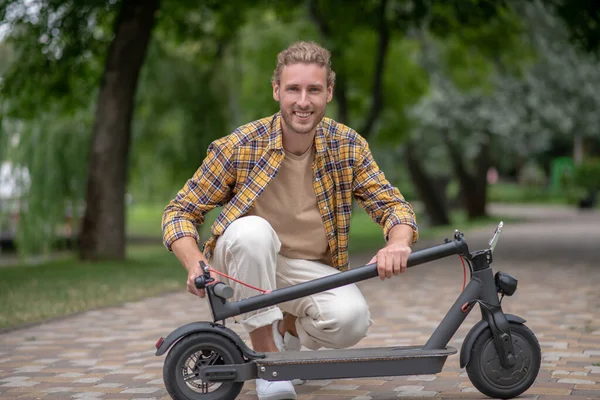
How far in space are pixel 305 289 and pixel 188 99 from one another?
15315mm

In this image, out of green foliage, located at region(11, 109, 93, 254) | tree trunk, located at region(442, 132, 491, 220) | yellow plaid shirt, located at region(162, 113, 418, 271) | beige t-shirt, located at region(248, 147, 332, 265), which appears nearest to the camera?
yellow plaid shirt, located at region(162, 113, 418, 271)

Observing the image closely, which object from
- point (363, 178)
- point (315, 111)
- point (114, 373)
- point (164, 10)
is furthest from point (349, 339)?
point (164, 10)

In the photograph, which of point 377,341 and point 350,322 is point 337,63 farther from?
point 350,322

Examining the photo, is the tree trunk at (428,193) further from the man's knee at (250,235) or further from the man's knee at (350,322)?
the man's knee at (250,235)

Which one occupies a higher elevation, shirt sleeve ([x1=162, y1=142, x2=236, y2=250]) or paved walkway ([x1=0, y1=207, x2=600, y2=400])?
shirt sleeve ([x1=162, y1=142, x2=236, y2=250])

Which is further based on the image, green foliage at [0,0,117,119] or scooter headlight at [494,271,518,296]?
green foliage at [0,0,117,119]

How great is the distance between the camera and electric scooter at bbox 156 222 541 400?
3.70m

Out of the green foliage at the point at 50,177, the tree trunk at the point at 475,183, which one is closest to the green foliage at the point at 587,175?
the tree trunk at the point at 475,183

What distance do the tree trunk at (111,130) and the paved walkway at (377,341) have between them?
12.1 feet

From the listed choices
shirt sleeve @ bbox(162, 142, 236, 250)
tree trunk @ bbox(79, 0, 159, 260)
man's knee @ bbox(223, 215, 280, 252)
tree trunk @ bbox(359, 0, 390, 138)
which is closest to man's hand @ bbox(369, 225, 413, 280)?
man's knee @ bbox(223, 215, 280, 252)

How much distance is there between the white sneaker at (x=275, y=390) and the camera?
3.94 meters

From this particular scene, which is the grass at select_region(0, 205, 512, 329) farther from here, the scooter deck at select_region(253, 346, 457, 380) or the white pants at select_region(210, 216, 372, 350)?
the scooter deck at select_region(253, 346, 457, 380)

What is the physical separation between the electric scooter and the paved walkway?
0.35 m

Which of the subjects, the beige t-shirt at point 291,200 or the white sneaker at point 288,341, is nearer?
the beige t-shirt at point 291,200
